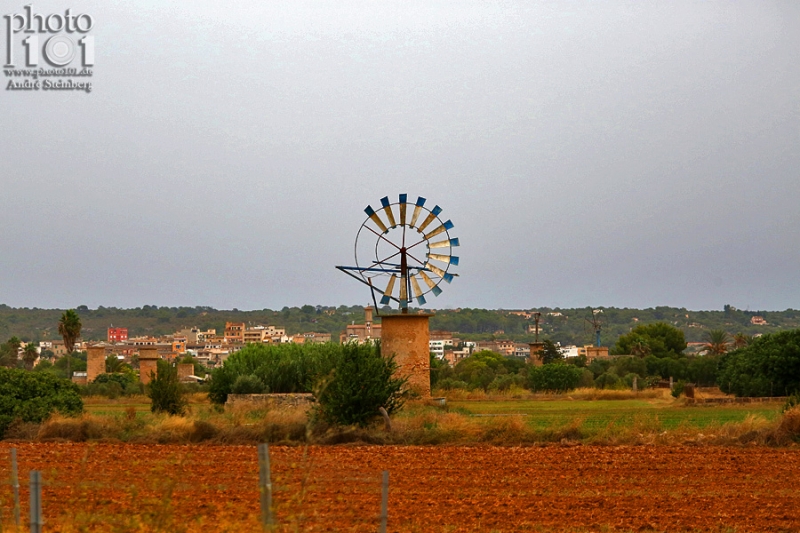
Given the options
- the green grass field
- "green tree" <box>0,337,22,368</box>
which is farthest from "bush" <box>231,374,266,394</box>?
"green tree" <box>0,337,22,368</box>

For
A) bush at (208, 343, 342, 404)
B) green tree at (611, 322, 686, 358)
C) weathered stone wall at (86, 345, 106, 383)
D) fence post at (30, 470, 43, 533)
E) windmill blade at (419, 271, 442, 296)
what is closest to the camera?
fence post at (30, 470, 43, 533)

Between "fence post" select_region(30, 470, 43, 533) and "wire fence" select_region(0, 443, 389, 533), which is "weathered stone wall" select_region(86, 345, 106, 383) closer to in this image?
"wire fence" select_region(0, 443, 389, 533)

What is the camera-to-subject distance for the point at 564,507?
41.2ft

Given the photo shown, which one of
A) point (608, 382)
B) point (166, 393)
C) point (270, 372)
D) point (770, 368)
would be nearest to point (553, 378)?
point (608, 382)

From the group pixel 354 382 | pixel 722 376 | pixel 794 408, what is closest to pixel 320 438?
pixel 354 382

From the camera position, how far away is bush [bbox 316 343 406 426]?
69.7 ft

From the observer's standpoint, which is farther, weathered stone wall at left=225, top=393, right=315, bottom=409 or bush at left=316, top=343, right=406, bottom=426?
weathered stone wall at left=225, top=393, right=315, bottom=409

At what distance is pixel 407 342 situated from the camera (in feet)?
90.2

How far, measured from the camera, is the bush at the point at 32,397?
22.4 metres

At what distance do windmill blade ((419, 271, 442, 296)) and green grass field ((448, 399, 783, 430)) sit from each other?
3557 mm

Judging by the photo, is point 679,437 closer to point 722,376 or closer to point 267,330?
point 722,376

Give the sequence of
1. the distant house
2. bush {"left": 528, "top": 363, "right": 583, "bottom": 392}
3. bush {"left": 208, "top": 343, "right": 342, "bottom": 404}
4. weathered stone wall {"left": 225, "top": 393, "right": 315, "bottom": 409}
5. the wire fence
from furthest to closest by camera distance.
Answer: bush {"left": 528, "top": 363, "right": 583, "bottom": 392} < bush {"left": 208, "top": 343, "right": 342, "bottom": 404} < weathered stone wall {"left": 225, "top": 393, "right": 315, "bottom": 409} < the distant house < the wire fence

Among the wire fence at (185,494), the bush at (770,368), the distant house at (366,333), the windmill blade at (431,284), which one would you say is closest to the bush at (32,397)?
the wire fence at (185,494)

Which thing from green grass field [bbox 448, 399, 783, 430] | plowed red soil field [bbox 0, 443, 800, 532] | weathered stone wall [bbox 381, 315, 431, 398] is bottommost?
green grass field [bbox 448, 399, 783, 430]
